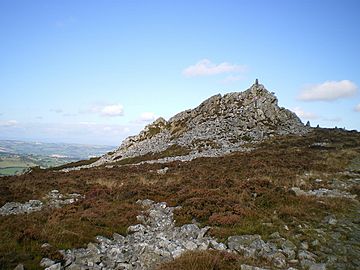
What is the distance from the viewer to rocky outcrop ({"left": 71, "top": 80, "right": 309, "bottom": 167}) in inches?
2207

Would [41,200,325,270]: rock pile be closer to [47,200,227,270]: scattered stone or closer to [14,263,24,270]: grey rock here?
[47,200,227,270]: scattered stone

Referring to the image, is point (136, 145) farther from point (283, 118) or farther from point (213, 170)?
point (213, 170)

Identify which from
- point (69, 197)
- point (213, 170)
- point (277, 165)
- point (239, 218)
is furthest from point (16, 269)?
point (277, 165)

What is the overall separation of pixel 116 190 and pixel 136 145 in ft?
145

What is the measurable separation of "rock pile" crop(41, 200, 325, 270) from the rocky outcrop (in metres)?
34.8

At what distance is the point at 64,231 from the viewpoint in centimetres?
1374

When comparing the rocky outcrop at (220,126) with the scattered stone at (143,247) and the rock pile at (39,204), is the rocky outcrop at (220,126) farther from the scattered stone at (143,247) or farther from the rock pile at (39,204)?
the scattered stone at (143,247)

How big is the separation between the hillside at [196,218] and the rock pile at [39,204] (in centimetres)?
6

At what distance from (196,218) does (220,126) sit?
152ft

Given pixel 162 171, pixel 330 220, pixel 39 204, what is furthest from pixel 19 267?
pixel 162 171

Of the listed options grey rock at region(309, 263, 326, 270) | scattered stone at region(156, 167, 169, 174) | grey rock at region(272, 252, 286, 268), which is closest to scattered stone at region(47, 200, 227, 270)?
grey rock at region(272, 252, 286, 268)

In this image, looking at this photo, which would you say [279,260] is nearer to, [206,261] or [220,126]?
[206,261]

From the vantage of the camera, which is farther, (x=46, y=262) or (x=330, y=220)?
(x=330, y=220)

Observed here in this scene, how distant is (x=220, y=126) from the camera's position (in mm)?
62500
